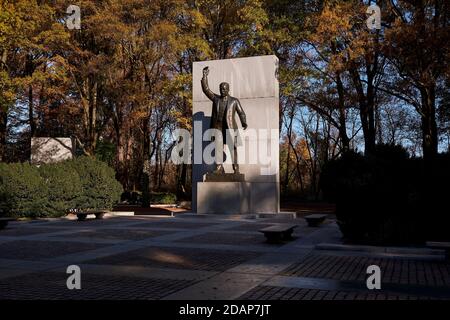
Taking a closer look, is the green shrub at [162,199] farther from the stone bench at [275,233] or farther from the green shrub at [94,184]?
the stone bench at [275,233]

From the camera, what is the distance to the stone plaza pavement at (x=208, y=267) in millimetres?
6438

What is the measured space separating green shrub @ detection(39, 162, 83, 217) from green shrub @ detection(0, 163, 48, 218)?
268 millimetres

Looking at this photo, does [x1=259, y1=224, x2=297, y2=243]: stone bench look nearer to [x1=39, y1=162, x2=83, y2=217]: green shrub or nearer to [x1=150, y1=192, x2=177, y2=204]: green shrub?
[x1=39, y1=162, x2=83, y2=217]: green shrub

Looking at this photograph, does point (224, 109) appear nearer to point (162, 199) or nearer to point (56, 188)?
point (56, 188)

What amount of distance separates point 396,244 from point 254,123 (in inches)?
473

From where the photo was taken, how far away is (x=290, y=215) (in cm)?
2045

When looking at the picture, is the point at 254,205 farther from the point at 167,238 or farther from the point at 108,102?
the point at 108,102

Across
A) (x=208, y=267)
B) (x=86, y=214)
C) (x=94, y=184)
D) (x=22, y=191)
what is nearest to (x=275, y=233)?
(x=208, y=267)

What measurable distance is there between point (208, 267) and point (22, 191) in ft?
43.9

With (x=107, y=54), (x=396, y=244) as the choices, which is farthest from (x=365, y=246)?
(x=107, y=54)

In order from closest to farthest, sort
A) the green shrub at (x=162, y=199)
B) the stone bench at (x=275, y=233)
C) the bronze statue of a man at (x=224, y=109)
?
1. the stone bench at (x=275, y=233)
2. the bronze statue of a man at (x=224, y=109)
3. the green shrub at (x=162, y=199)

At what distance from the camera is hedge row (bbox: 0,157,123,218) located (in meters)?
19.1

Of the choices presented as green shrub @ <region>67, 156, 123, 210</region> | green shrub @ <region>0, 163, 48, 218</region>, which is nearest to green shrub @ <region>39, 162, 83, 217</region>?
green shrub @ <region>0, 163, 48, 218</region>

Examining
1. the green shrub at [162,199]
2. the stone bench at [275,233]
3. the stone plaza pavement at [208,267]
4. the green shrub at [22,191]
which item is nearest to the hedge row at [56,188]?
the green shrub at [22,191]
